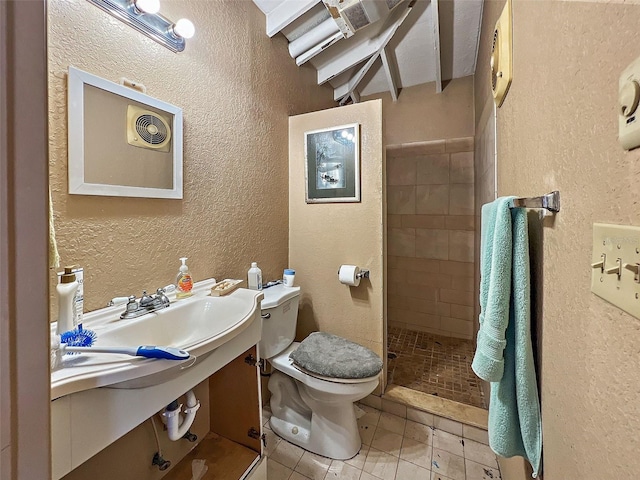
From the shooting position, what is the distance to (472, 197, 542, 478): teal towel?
24.9 inches

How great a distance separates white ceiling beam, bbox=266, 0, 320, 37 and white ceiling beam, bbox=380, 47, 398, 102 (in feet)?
2.16

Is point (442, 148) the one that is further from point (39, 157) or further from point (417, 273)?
point (39, 157)

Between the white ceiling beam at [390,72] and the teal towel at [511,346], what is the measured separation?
1832mm

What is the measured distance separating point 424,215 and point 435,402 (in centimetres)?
154

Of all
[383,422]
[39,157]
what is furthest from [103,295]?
[383,422]

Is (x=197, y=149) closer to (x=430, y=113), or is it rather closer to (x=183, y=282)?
(x=183, y=282)

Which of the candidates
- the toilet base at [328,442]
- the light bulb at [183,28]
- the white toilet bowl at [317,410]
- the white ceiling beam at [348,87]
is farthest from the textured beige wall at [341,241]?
the light bulb at [183,28]

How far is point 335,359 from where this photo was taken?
134cm

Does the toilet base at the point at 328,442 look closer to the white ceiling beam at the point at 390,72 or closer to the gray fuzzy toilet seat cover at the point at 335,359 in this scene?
the gray fuzzy toilet seat cover at the point at 335,359

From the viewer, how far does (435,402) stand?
62.9 inches

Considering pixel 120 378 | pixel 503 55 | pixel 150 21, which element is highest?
A: pixel 150 21

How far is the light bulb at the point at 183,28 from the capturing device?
109 cm

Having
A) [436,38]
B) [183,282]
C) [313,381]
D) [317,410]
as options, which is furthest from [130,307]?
[436,38]

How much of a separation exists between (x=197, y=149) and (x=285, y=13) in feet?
3.45
